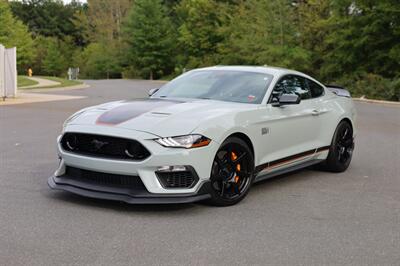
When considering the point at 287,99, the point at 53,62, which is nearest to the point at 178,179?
the point at 287,99

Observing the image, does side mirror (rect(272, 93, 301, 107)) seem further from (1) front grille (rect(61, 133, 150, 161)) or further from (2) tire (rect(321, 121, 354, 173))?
(1) front grille (rect(61, 133, 150, 161))

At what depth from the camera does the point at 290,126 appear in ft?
22.7

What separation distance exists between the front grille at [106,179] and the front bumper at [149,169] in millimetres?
39

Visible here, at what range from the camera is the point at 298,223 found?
5.39 metres

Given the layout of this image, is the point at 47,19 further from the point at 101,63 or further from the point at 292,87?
the point at 292,87

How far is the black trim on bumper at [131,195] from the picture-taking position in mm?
5352

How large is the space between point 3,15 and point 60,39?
49120 millimetres

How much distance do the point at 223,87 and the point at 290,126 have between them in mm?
953

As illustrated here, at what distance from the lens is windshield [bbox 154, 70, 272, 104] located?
670cm

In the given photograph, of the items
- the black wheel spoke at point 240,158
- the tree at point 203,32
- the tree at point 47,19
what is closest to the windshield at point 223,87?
the black wheel spoke at point 240,158

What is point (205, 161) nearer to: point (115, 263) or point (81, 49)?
point (115, 263)

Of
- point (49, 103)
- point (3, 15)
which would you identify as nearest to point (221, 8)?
point (3, 15)

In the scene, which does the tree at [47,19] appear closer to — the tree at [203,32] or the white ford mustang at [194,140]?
the tree at [203,32]

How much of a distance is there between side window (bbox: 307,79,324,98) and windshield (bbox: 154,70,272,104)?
102 cm
